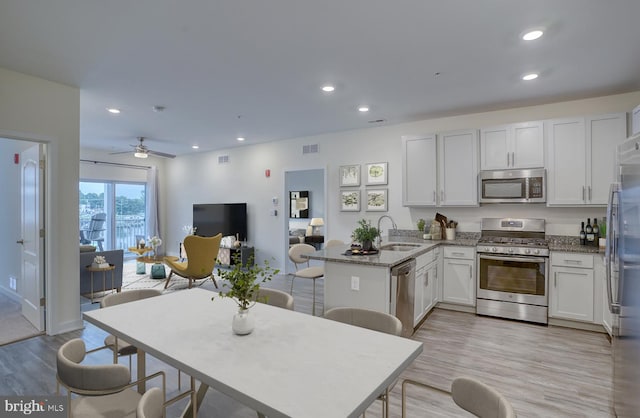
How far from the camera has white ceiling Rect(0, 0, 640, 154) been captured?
238 centimetres

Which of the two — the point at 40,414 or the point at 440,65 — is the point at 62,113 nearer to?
the point at 40,414

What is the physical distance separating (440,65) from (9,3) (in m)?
3.40

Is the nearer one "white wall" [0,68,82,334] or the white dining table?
the white dining table

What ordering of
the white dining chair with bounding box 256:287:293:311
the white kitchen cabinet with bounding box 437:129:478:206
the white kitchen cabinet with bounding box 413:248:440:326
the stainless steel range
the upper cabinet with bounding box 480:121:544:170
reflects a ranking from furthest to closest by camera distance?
the white kitchen cabinet with bounding box 437:129:478:206, the upper cabinet with bounding box 480:121:544:170, the stainless steel range, the white kitchen cabinet with bounding box 413:248:440:326, the white dining chair with bounding box 256:287:293:311

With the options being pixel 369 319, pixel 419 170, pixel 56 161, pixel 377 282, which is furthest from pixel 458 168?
pixel 56 161

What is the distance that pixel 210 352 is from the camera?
145cm

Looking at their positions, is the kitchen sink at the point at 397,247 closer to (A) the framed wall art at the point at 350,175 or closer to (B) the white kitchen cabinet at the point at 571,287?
(B) the white kitchen cabinet at the point at 571,287

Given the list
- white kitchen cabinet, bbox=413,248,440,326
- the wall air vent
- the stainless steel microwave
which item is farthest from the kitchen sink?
the wall air vent

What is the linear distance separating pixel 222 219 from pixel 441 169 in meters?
4.76

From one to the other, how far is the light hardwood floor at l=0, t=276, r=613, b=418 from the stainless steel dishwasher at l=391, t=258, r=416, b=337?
313 mm

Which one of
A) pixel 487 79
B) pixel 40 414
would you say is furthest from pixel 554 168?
pixel 40 414

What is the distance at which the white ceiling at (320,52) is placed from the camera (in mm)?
2379

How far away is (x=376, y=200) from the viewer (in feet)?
18.6

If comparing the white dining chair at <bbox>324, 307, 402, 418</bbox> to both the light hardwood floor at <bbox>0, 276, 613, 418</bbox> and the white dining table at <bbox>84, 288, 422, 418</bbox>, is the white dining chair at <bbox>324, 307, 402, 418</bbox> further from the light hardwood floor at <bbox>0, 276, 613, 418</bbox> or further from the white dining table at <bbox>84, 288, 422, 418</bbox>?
the light hardwood floor at <bbox>0, 276, 613, 418</bbox>
